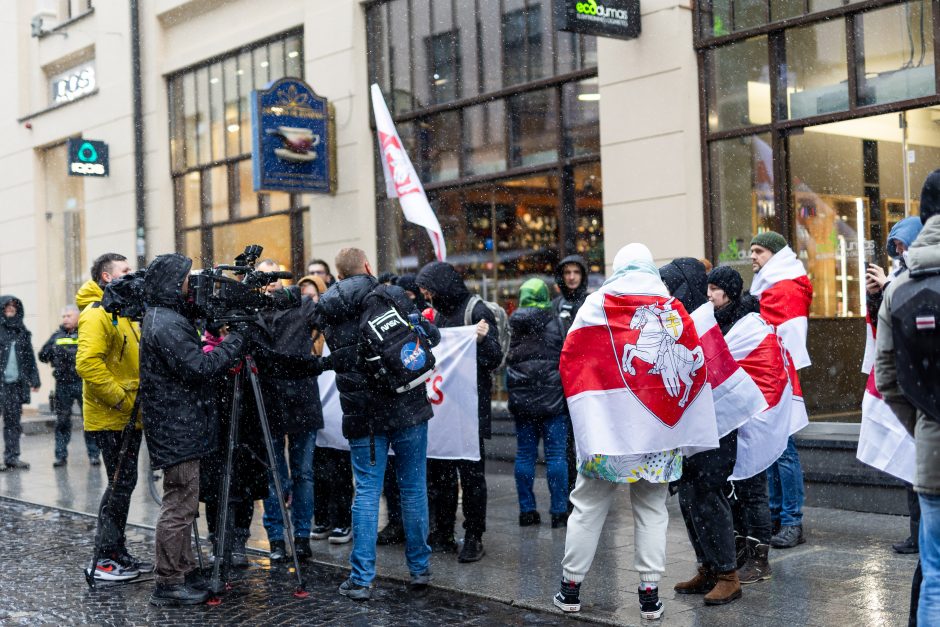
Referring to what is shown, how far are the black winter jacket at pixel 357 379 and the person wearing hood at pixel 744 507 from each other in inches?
72.1

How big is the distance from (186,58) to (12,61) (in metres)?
6.07

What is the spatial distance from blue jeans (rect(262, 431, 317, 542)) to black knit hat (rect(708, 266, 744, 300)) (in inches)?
114

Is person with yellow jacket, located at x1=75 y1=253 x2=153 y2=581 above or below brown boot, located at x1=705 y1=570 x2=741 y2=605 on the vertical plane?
above

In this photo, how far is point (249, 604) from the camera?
20.1ft

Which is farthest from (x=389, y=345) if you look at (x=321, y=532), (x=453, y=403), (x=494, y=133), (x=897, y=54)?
(x=494, y=133)

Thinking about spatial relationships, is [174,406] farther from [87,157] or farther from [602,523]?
[87,157]

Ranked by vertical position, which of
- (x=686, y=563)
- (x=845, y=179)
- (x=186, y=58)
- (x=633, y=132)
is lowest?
(x=686, y=563)

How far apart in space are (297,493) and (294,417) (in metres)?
0.52

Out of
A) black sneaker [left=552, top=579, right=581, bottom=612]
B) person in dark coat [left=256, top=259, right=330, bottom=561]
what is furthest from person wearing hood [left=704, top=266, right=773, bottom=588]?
person in dark coat [left=256, top=259, right=330, bottom=561]

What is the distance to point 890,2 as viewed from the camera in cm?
853

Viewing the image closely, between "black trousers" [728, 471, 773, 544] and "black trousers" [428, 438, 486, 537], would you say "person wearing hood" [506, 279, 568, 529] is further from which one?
"black trousers" [728, 471, 773, 544]

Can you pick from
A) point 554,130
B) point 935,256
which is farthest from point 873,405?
point 554,130

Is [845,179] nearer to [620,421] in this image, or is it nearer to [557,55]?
[557,55]

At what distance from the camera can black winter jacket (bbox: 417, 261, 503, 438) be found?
7.30 m
